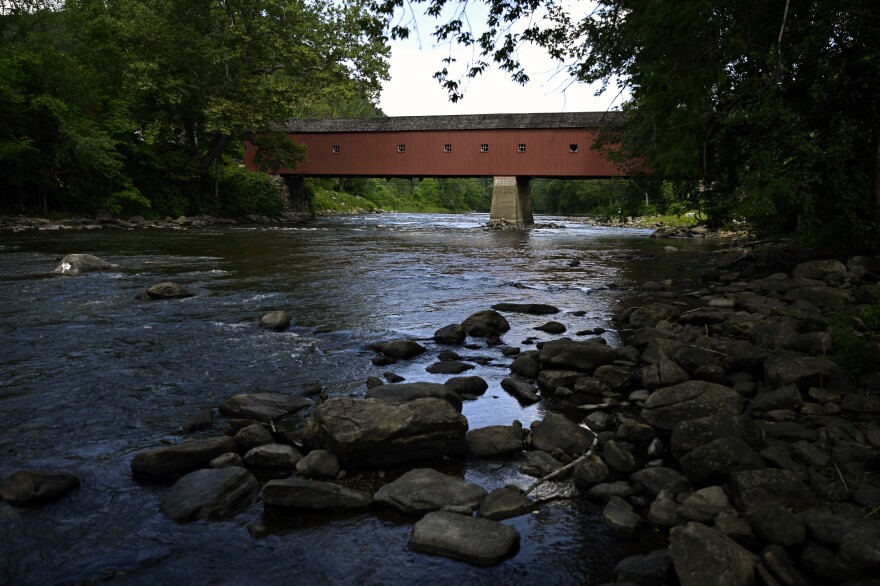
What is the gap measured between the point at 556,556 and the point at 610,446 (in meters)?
1.11

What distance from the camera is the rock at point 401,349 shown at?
6523 mm

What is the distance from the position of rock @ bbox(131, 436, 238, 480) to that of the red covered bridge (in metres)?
31.3

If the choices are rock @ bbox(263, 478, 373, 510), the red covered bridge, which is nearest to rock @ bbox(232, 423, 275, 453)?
rock @ bbox(263, 478, 373, 510)

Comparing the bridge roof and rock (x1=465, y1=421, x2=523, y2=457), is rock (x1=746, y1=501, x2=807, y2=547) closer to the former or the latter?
rock (x1=465, y1=421, x2=523, y2=457)

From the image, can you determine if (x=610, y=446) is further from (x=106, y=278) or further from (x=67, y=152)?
(x=67, y=152)

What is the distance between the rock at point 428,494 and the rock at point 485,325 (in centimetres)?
397

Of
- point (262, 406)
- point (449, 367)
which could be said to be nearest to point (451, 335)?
point (449, 367)

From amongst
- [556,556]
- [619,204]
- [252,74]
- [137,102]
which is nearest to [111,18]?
[137,102]

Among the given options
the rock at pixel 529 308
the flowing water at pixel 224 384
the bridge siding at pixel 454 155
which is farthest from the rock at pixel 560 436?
the bridge siding at pixel 454 155

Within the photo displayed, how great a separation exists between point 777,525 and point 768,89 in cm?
489

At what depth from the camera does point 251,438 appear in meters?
4.08

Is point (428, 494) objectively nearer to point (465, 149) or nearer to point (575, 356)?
point (575, 356)

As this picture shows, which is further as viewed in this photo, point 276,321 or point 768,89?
point 276,321

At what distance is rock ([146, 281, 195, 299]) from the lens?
32.2 feet
